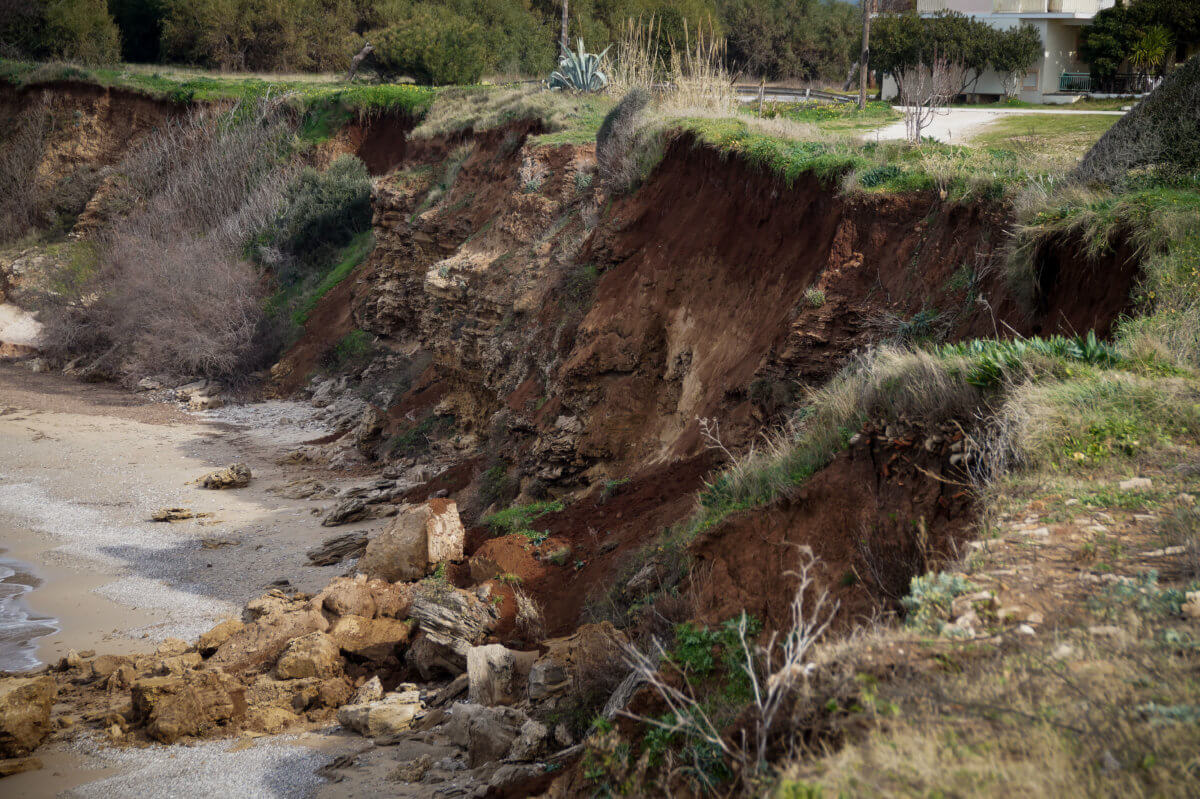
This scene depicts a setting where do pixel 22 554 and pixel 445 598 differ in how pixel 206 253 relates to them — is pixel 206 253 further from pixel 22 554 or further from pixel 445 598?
pixel 445 598

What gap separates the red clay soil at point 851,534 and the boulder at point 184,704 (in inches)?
201

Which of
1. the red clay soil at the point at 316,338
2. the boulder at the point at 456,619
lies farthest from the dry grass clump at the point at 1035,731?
the red clay soil at the point at 316,338

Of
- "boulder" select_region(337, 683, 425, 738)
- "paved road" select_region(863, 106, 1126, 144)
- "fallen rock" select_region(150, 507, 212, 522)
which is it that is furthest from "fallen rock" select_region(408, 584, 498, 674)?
"paved road" select_region(863, 106, 1126, 144)

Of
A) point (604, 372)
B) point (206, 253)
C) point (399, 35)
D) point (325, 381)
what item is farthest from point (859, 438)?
point (399, 35)

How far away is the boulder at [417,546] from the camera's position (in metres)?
11.3

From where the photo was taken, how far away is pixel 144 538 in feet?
53.2

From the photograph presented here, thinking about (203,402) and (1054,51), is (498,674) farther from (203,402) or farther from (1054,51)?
(1054,51)

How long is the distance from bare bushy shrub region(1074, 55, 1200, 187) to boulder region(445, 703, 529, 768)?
6.58m

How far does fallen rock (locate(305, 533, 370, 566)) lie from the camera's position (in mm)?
14258

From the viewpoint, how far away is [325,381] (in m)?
25.9

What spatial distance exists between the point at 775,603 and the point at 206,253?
28.6 meters

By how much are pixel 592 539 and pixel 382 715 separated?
293 cm

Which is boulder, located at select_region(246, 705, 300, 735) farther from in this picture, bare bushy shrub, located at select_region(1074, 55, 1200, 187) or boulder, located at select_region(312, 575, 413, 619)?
bare bushy shrub, located at select_region(1074, 55, 1200, 187)

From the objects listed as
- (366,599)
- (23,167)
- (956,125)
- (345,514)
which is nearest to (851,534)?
(366,599)
